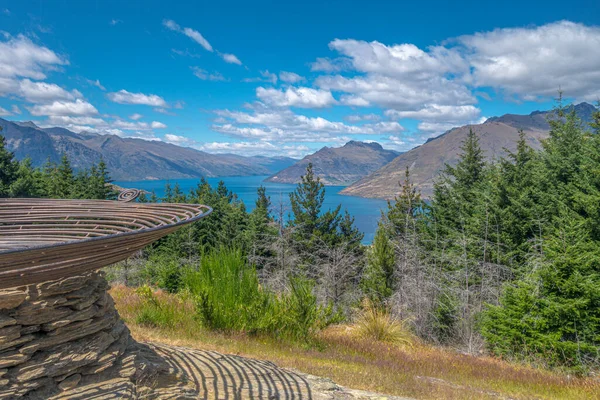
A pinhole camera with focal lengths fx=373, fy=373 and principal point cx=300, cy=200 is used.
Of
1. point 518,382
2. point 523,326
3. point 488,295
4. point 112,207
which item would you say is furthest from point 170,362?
point 488,295

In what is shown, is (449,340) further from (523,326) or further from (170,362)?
(170,362)

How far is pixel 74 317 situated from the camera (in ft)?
9.43

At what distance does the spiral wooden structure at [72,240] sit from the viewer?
1.62 meters

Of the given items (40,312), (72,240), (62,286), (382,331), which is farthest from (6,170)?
(72,240)

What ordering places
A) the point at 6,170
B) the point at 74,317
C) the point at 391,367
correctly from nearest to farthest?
the point at 74,317, the point at 391,367, the point at 6,170

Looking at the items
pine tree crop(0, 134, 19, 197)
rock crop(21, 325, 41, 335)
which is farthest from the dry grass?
pine tree crop(0, 134, 19, 197)

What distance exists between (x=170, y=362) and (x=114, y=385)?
115 cm

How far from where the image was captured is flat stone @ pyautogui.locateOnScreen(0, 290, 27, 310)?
8.17 ft

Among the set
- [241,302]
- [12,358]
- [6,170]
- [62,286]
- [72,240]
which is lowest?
[241,302]

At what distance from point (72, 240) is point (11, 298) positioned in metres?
1.19

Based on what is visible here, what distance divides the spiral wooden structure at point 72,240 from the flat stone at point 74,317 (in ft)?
1.91

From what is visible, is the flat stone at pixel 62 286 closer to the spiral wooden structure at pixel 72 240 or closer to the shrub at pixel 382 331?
the spiral wooden structure at pixel 72 240

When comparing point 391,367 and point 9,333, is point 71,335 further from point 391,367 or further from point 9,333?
point 391,367

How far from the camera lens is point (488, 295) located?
1270cm
